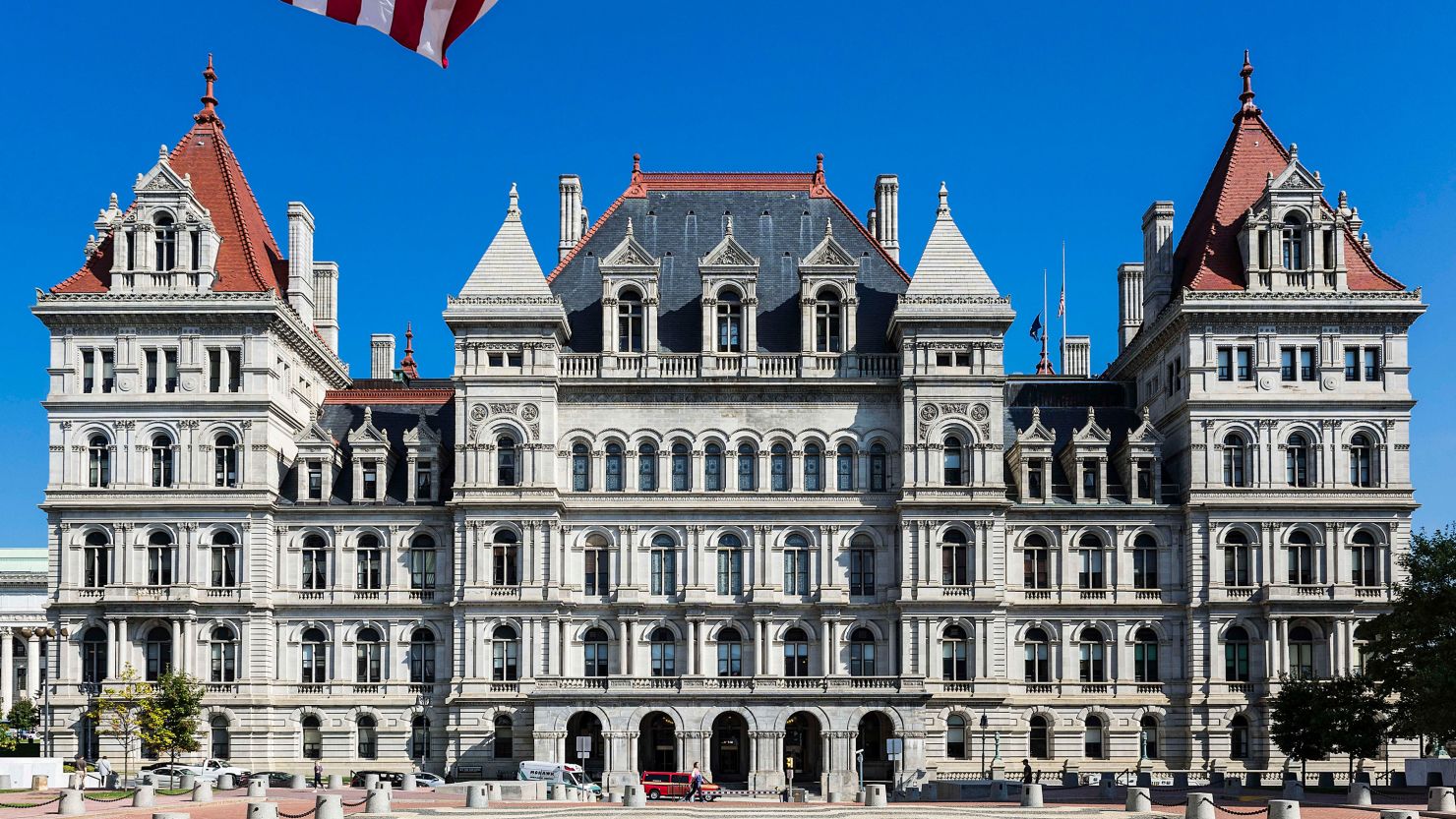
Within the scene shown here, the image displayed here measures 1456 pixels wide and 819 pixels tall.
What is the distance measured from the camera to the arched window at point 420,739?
85.8 meters

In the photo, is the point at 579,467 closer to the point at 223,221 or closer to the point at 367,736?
the point at 367,736

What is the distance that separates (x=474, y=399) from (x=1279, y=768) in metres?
40.8

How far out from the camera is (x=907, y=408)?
8600cm

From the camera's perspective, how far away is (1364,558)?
8538cm

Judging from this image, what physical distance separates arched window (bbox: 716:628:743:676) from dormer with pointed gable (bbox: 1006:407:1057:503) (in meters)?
15.3

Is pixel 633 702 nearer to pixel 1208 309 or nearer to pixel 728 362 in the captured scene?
pixel 728 362

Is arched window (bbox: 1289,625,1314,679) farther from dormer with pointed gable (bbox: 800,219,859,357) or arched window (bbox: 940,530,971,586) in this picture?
dormer with pointed gable (bbox: 800,219,859,357)

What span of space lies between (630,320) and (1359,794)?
39.7 meters

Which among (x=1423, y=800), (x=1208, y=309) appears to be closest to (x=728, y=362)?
(x=1208, y=309)

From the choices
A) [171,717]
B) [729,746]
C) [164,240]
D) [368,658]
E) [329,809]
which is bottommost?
[729,746]

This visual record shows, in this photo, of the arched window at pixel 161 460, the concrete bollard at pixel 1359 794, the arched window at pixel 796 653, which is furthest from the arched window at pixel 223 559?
the concrete bollard at pixel 1359 794

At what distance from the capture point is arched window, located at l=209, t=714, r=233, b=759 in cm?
8469

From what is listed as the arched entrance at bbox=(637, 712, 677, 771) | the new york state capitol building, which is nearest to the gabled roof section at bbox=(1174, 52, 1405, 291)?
the new york state capitol building

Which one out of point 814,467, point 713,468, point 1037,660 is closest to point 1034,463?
point 1037,660
